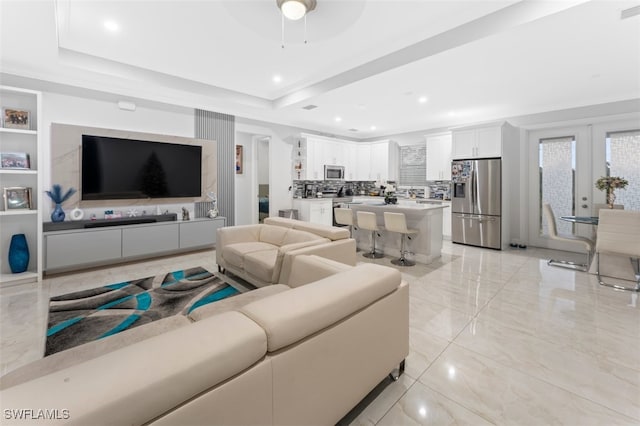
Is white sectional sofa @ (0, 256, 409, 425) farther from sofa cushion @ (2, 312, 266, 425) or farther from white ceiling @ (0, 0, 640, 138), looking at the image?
white ceiling @ (0, 0, 640, 138)

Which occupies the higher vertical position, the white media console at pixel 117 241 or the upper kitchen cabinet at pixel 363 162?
the upper kitchen cabinet at pixel 363 162

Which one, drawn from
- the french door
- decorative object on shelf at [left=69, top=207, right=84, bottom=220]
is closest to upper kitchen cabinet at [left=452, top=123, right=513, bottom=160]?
the french door

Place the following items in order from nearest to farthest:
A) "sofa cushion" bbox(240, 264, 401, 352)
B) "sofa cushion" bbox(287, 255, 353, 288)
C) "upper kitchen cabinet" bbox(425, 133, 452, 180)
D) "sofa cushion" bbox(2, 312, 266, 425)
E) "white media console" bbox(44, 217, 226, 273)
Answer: "sofa cushion" bbox(2, 312, 266, 425)
"sofa cushion" bbox(240, 264, 401, 352)
"sofa cushion" bbox(287, 255, 353, 288)
"white media console" bbox(44, 217, 226, 273)
"upper kitchen cabinet" bbox(425, 133, 452, 180)

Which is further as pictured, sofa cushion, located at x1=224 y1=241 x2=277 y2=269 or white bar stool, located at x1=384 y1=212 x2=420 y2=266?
white bar stool, located at x1=384 y1=212 x2=420 y2=266

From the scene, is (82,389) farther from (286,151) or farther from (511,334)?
(286,151)

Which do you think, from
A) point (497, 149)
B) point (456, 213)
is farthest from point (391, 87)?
point (456, 213)

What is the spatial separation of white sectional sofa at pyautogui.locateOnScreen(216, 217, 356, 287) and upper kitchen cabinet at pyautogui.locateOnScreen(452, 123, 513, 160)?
406 cm

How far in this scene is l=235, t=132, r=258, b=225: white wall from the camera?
7451 mm

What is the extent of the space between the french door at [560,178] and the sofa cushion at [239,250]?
542 cm

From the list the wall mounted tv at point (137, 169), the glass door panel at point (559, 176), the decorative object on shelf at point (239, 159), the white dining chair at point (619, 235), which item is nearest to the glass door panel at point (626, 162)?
the glass door panel at point (559, 176)

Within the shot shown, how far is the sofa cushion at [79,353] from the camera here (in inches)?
49.5

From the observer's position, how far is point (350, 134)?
851 centimetres

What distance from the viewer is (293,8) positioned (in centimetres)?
242

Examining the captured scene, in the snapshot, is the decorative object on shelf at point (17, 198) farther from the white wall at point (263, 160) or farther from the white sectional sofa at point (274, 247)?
the white wall at point (263, 160)
